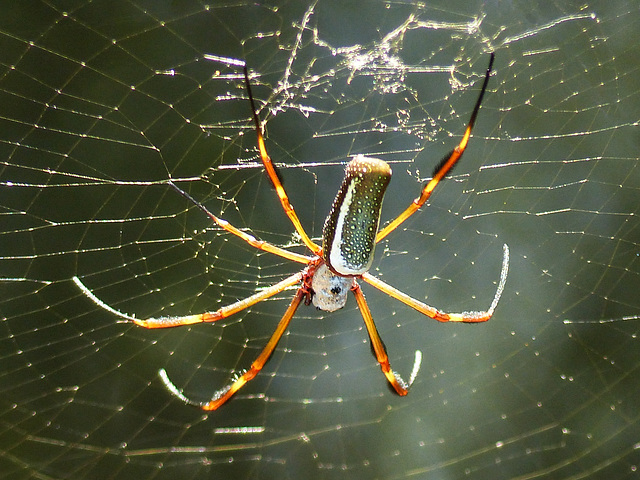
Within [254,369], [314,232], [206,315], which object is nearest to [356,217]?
[206,315]

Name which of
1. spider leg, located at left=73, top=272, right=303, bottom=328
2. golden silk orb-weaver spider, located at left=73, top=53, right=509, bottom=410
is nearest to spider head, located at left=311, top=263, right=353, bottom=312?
golden silk orb-weaver spider, located at left=73, top=53, right=509, bottom=410

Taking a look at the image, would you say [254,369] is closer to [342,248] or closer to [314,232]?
[342,248]

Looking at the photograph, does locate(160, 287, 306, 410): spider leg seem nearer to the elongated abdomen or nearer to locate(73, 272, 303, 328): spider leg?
locate(73, 272, 303, 328): spider leg

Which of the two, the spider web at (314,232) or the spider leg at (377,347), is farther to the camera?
the spider web at (314,232)

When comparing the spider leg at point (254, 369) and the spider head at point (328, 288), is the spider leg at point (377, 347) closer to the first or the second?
the spider head at point (328, 288)

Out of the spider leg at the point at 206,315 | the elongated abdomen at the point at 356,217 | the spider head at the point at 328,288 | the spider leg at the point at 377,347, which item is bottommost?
the spider leg at the point at 377,347

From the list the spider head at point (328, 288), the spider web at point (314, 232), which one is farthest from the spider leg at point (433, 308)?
the spider web at point (314, 232)
